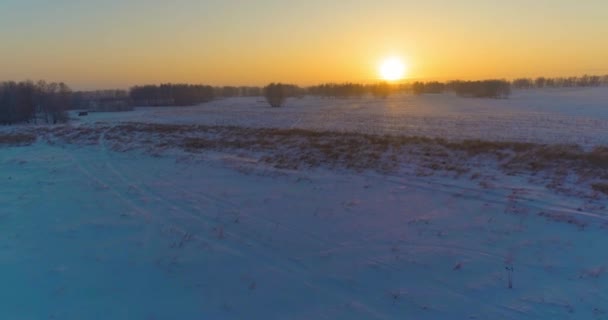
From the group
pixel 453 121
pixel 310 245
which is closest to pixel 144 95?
pixel 453 121

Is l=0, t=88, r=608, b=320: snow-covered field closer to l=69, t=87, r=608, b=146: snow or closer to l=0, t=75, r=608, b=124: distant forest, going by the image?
l=69, t=87, r=608, b=146: snow

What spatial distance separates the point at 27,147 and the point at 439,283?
24474 millimetres

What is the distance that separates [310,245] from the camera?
700 cm

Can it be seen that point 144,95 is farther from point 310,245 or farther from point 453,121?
point 310,245

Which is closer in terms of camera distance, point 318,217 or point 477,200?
point 318,217

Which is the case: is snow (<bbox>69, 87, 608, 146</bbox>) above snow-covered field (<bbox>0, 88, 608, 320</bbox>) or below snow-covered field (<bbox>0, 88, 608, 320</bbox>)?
above

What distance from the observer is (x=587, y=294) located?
5117 mm

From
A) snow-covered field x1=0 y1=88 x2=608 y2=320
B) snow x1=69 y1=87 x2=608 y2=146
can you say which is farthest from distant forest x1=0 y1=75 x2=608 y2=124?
snow-covered field x1=0 y1=88 x2=608 y2=320

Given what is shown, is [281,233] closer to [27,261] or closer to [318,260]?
[318,260]

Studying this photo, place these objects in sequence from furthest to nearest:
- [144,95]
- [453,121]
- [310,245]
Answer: [144,95] < [453,121] < [310,245]

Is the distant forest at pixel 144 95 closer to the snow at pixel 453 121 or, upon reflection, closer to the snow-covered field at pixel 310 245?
the snow at pixel 453 121

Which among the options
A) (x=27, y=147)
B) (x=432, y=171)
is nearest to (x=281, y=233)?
(x=432, y=171)

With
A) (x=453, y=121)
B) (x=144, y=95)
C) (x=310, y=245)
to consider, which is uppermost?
(x=144, y=95)

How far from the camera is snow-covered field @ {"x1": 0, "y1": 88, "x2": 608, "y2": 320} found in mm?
5148
